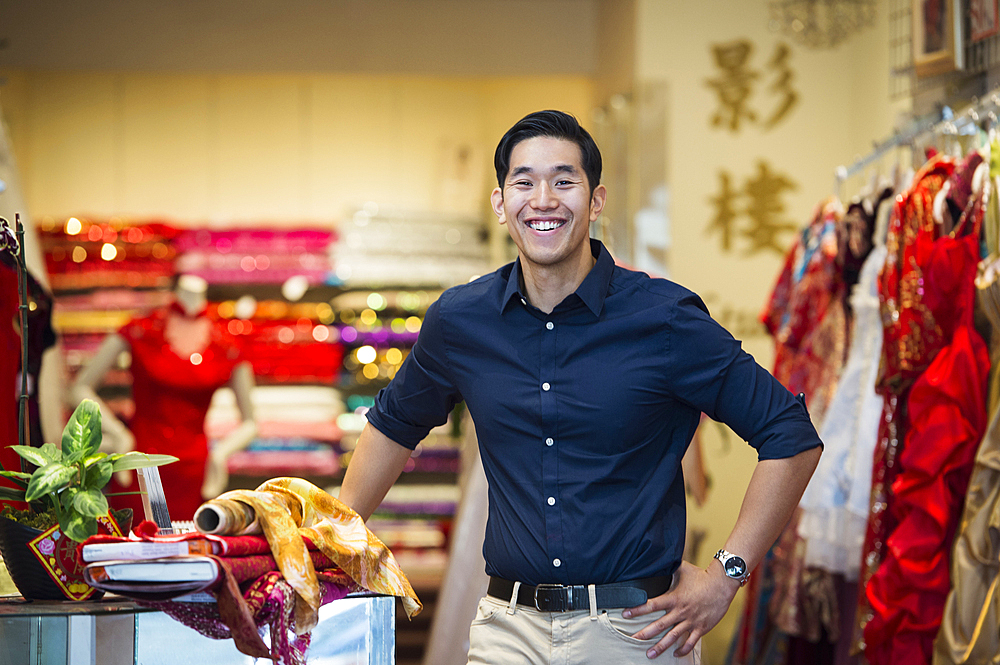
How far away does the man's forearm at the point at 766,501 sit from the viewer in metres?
1.75

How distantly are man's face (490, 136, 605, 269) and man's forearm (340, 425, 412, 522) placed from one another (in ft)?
1.51

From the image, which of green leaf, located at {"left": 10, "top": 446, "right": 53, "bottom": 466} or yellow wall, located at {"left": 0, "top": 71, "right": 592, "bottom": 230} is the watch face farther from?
yellow wall, located at {"left": 0, "top": 71, "right": 592, "bottom": 230}

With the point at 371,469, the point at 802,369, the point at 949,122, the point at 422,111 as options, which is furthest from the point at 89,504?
the point at 422,111

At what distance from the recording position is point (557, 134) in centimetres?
181

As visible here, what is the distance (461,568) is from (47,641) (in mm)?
2473

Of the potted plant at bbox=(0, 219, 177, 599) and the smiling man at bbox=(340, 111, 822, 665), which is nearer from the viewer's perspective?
the potted plant at bbox=(0, 219, 177, 599)

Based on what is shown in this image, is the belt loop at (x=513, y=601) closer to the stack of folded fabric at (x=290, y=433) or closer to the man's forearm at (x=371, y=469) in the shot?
the man's forearm at (x=371, y=469)

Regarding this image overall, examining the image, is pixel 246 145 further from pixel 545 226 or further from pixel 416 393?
pixel 545 226

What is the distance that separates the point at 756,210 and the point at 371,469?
3394mm

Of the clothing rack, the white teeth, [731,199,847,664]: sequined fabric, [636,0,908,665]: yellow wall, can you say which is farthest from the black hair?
[636,0,908,665]: yellow wall

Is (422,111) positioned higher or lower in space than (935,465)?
higher

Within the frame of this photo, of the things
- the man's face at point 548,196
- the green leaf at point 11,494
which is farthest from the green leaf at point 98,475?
the man's face at point 548,196

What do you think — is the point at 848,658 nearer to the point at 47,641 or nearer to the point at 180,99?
the point at 47,641

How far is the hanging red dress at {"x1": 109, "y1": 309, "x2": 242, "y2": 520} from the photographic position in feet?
14.5
